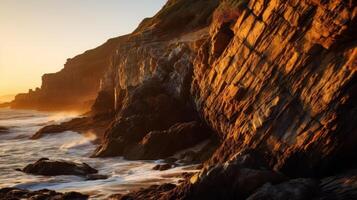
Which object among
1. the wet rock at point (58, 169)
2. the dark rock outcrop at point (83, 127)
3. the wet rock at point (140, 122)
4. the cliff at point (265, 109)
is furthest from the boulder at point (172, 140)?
the dark rock outcrop at point (83, 127)

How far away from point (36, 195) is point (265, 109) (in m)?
11.2

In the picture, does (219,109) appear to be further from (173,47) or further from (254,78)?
(173,47)

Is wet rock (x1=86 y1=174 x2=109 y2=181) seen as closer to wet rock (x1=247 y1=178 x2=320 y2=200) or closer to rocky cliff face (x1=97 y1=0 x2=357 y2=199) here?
rocky cliff face (x1=97 y1=0 x2=357 y2=199)

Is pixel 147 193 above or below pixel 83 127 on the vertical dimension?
below

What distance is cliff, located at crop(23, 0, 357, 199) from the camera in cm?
1827

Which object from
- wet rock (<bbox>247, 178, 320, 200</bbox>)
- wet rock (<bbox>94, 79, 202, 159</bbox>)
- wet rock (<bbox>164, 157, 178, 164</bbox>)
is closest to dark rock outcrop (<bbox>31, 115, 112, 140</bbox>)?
wet rock (<bbox>94, 79, 202, 159</bbox>)

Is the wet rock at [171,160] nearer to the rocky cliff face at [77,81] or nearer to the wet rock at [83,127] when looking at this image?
the wet rock at [83,127]

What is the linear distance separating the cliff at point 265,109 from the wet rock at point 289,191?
33 mm

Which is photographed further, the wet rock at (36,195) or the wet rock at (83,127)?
the wet rock at (83,127)

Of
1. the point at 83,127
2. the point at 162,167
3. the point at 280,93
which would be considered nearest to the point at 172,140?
the point at 162,167

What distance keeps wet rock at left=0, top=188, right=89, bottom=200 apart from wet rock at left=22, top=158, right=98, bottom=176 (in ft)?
16.1

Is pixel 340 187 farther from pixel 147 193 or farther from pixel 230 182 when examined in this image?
pixel 147 193

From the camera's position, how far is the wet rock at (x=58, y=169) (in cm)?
3028

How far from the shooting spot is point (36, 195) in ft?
76.7
